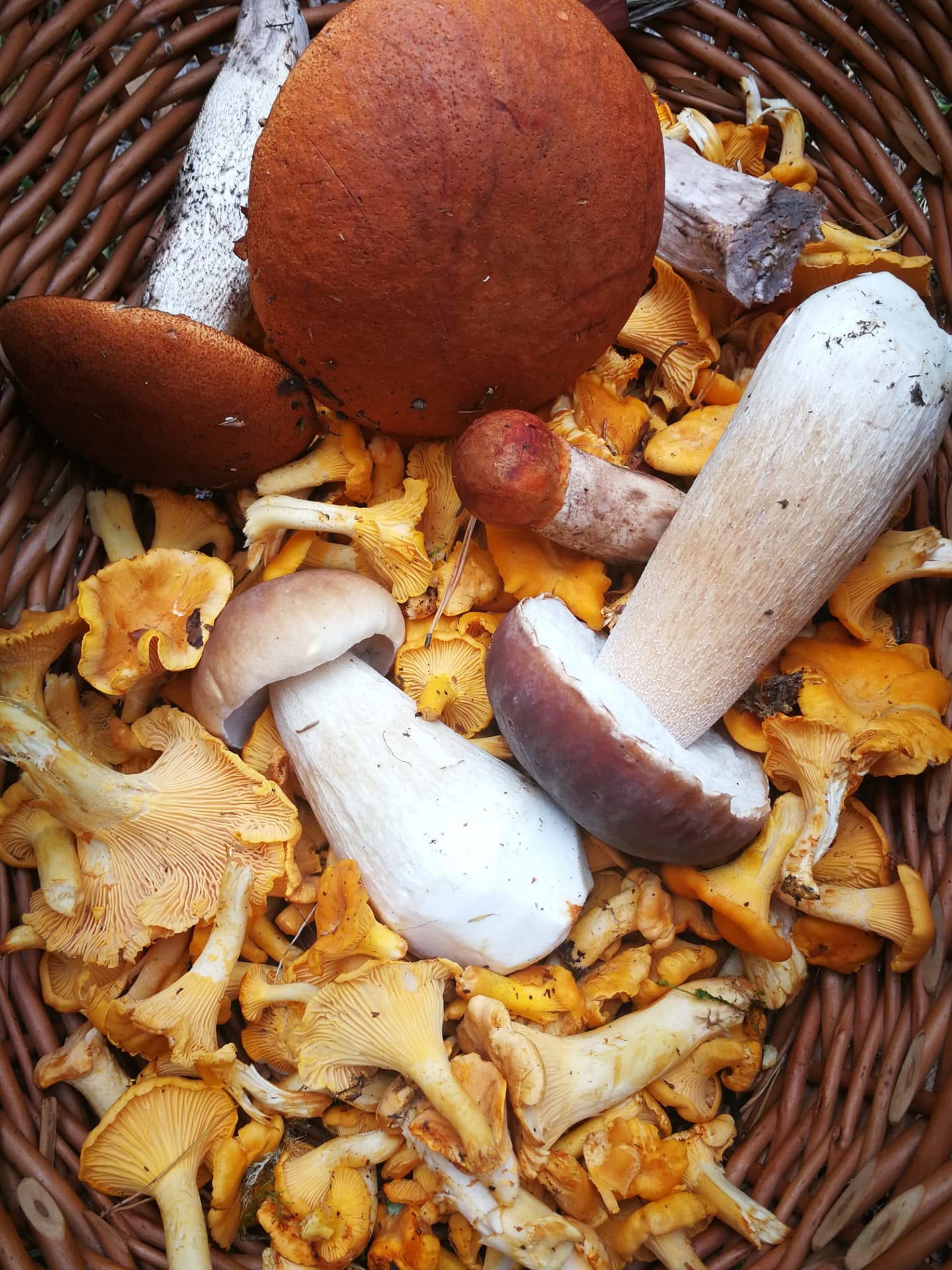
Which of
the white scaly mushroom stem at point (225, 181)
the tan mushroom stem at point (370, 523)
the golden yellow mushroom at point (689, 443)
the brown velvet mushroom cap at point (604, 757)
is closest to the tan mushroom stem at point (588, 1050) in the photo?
the brown velvet mushroom cap at point (604, 757)

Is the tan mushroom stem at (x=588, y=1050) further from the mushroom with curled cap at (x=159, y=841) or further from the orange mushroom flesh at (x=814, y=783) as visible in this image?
the mushroom with curled cap at (x=159, y=841)

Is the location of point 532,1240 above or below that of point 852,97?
below

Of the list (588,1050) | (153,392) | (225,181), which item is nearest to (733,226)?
(225,181)

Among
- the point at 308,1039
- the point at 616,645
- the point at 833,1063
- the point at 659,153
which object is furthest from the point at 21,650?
the point at 833,1063

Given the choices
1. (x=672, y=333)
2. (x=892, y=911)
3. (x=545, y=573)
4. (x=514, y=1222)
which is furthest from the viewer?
(x=672, y=333)

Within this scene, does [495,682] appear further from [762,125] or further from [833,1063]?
[762,125]

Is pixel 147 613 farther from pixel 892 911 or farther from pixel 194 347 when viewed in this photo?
pixel 892 911
